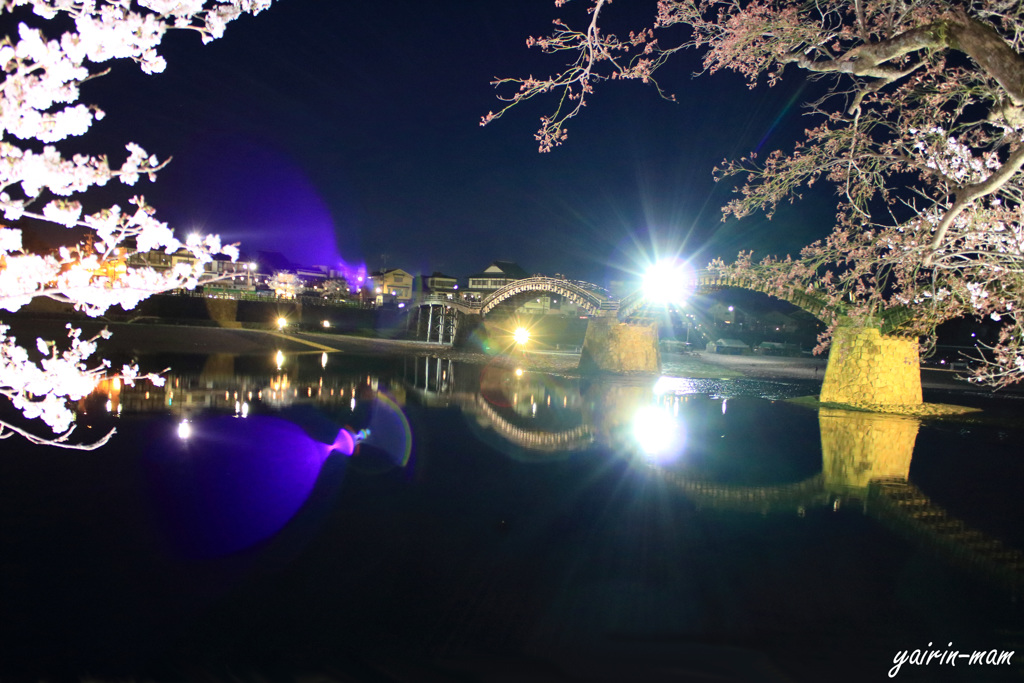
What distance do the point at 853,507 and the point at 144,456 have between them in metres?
12.8

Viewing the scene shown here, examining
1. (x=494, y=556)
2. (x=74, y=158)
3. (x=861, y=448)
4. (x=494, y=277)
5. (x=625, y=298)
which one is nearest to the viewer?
(x=74, y=158)

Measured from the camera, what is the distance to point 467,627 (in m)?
5.78

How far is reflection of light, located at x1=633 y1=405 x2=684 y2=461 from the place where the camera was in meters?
14.7

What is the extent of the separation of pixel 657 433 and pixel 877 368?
450 inches

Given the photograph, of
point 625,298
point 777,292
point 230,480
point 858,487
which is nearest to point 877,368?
point 777,292

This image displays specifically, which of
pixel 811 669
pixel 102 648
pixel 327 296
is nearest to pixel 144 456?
pixel 102 648

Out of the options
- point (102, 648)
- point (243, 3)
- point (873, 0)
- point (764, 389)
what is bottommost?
point (102, 648)

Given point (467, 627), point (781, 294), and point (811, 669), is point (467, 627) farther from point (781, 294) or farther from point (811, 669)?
point (781, 294)

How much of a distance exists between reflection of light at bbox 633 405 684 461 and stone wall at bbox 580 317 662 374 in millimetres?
14484

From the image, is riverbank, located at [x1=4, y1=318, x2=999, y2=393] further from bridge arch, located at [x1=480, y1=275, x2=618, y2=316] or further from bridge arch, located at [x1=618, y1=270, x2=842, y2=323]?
bridge arch, located at [x1=618, y1=270, x2=842, y2=323]

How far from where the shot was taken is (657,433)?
17156 millimetres

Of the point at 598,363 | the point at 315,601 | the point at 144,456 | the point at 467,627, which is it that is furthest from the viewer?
the point at 598,363

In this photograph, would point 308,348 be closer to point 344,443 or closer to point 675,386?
point 675,386

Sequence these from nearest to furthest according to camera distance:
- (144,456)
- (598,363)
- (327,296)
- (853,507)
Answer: (853,507)
(144,456)
(598,363)
(327,296)
